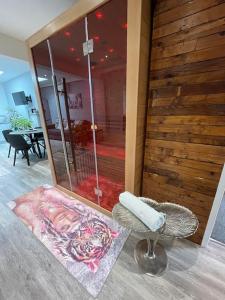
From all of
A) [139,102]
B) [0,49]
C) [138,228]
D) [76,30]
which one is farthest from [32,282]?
[0,49]

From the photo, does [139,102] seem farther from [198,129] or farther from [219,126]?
[219,126]

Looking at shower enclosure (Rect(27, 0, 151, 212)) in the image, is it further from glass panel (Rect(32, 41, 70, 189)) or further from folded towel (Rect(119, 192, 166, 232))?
folded towel (Rect(119, 192, 166, 232))

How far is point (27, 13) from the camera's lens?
6.77ft

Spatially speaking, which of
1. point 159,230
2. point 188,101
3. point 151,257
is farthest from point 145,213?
point 188,101

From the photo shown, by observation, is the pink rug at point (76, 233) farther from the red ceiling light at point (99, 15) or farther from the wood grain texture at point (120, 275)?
the red ceiling light at point (99, 15)

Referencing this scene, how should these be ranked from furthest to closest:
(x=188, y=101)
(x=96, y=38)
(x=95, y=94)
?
(x=95, y=94) → (x=96, y=38) → (x=188, y=101)

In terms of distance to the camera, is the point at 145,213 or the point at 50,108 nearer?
the point at 145,213

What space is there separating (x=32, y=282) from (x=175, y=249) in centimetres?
132

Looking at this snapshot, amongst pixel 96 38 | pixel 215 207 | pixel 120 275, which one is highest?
pixel 96 38

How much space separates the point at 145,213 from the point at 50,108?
1.93 meters

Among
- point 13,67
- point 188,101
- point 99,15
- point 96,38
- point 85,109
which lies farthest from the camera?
point 13,67

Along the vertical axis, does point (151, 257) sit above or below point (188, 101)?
below

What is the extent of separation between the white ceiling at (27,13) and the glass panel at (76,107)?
626 mm

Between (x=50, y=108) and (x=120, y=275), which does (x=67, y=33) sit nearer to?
(x=50, y=108)
